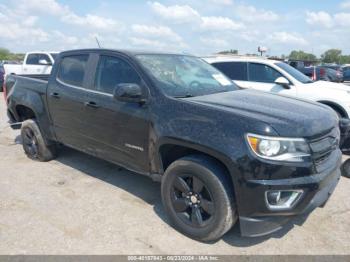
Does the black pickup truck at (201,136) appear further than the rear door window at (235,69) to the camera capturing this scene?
No

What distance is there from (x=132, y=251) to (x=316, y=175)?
69.1 inches

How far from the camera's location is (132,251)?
10.0ft

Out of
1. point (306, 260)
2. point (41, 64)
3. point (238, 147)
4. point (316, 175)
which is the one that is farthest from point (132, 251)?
point (41, 64)

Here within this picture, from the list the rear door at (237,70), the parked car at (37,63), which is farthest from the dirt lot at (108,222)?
the parked car at (37,63)

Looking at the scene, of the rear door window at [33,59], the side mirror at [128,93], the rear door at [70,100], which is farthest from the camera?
the rear door window at [33,59]

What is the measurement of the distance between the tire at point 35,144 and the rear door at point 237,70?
4.43 meters

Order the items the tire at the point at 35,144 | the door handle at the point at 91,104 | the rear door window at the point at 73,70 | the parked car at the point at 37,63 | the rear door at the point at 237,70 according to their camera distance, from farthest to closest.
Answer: the parked car at the point at 37,63 → the rear door at the point at 237,70 → the tire at the point at 35,144 → the rear door window at the point at 73,70 → the door handle at the point at 91,104

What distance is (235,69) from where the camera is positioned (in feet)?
26.1

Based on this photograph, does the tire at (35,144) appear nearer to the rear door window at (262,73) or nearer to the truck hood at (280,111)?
the truck hood at (280,111)

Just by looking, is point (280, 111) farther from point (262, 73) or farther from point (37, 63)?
point (37, 63)

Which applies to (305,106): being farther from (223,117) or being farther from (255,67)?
(255,67)

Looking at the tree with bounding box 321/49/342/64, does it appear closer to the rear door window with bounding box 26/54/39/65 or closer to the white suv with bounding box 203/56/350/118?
the rear door window with bounding box 26/54/39/65

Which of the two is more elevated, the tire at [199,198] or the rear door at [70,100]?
the rear door at [70,100]

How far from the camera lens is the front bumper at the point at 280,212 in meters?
2.73
